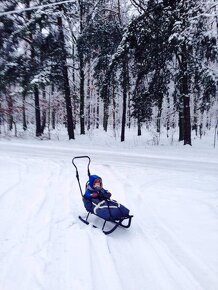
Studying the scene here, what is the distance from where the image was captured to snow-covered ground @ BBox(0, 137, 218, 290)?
4078 millimetres

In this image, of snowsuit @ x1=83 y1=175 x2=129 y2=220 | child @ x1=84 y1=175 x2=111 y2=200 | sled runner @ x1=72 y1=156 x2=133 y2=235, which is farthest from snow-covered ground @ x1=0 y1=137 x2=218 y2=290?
child @ x1=84 y1=175 x2=111 y2=200

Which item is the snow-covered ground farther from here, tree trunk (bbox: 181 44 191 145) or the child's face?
tree trunk (bbox: 181 44 191 145)

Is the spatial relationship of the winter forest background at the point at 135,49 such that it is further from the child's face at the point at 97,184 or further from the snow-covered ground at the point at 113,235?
the child's face at the point at 97,184

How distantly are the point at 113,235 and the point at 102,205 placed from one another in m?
0.61

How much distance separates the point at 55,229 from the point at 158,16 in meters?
11.9

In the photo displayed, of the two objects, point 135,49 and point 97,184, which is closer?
point 97,184

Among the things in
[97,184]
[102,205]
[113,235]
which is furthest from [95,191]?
[113,235]

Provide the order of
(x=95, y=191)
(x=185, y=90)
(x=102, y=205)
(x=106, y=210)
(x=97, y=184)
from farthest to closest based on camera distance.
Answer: (x=185, y=90), (x=97, y=184), (x=95, y=191), (x=102, y=205), (x=106, y=210)

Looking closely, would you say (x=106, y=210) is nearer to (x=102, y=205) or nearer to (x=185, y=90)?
(x=102, y=205)

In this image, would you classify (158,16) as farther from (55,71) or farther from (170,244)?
(170,244)

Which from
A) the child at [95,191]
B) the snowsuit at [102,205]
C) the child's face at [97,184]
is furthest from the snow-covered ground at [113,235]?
the child's face at [97,184]

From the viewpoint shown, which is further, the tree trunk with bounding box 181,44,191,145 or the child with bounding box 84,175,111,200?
the tree trunk with bounding box 181,44,191,145

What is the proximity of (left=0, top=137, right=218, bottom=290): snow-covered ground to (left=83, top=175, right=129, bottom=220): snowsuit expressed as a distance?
1.13 feet

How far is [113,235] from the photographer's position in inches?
217
